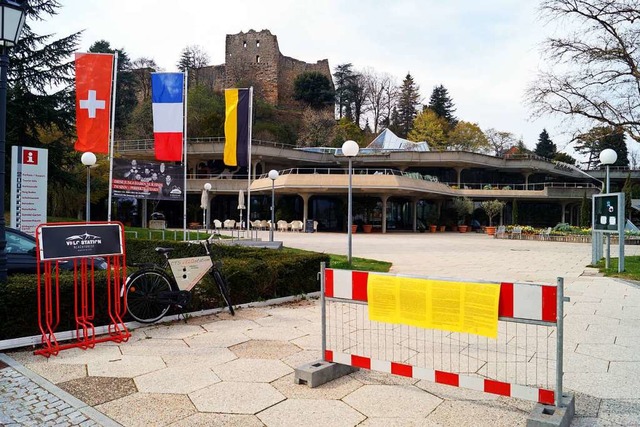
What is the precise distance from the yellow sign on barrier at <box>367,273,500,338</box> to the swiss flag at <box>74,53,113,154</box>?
1203 cm

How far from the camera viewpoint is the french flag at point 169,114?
1545 centimetres

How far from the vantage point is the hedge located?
533 centimetres

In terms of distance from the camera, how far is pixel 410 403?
3857 mm

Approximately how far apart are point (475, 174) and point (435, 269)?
41.9 metres

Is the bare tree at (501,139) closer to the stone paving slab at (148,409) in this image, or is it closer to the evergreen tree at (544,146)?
the evergreen tree at (544,146)

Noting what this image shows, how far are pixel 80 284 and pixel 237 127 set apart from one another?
13.3m

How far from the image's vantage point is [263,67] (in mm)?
79250

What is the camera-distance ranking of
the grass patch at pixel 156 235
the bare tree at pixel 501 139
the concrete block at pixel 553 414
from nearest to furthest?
the concrete block at pixel 553 414, the grass patch at pixel 156 235, the bare tree at pixel 501 139

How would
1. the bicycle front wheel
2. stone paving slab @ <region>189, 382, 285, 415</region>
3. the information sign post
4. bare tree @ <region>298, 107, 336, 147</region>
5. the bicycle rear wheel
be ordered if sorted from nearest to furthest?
stone paving slab @ <region>189, 382, 285, 415</region> → the bicycle front wheel → the bicycle rear wheel → the information sign post → bare tree @ <region>298, 107, 336, 147</region>

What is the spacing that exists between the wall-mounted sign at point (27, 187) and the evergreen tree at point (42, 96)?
9.61 m

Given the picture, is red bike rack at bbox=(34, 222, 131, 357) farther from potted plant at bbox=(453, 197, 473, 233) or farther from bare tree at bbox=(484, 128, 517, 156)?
bare tree at bbox=(484, 128, 517, 156)

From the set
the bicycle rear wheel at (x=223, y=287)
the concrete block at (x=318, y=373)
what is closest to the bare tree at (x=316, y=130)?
the bicycle rear wheel at (x=223, y=287)

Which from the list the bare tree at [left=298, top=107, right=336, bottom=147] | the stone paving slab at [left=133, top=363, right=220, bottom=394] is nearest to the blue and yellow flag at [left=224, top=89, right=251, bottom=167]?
the stone paving slab at [left=133, top=363, right=220, bottom=394]

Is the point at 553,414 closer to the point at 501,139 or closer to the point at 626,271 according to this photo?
the point at 626,271
